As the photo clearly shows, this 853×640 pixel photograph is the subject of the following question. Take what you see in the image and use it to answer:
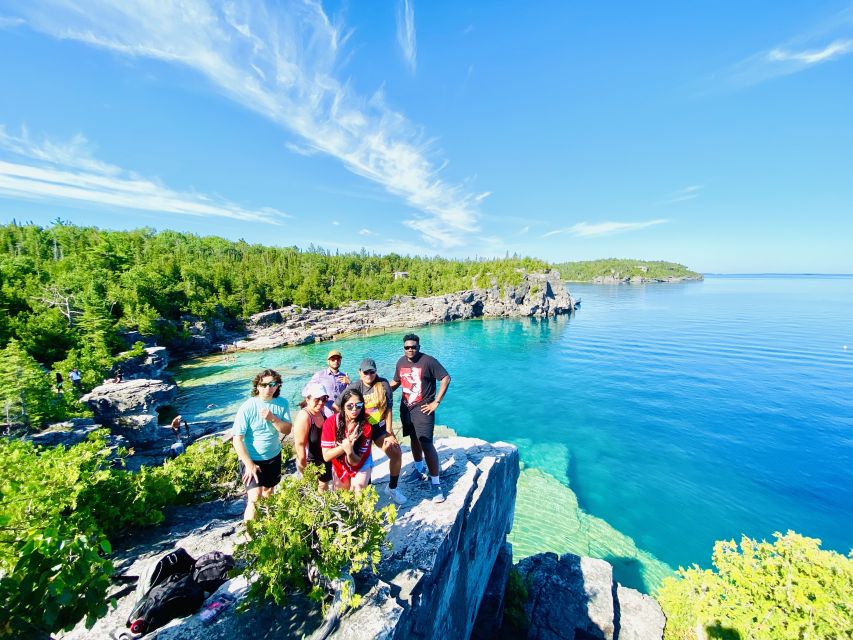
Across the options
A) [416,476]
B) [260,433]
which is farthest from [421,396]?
[260,433]

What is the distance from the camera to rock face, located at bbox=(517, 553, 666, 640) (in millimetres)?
7555

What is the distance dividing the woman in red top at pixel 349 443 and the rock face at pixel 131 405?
1599 centimetres

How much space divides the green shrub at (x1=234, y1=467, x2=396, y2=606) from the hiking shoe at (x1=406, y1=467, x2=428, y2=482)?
2600 millimetres

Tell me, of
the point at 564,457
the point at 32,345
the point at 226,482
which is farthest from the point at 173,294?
the point at 564,457

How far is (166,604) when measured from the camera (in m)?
3.21

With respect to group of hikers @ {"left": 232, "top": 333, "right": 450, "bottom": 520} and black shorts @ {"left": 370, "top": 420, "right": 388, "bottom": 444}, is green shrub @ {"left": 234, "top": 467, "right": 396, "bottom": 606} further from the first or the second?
black shorts @ {"left": 370, "top": 420, "right": 388, "bottom": 444}

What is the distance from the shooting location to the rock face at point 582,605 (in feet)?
24.8

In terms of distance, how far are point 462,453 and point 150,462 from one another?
40.1ft

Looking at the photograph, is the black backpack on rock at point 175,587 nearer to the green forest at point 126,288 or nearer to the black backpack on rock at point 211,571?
the black backpack on rock at point 211,571

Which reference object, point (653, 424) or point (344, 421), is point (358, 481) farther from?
point (653, 424)

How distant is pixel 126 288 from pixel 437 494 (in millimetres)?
49331

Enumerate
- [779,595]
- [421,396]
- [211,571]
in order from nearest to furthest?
[211,571], [779,595], [421,396]

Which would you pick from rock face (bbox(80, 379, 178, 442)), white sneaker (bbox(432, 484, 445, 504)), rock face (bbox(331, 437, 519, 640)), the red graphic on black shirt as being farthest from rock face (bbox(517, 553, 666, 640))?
rock face (bbox(80, 379, 178, 442))

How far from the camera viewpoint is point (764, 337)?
4128cm
